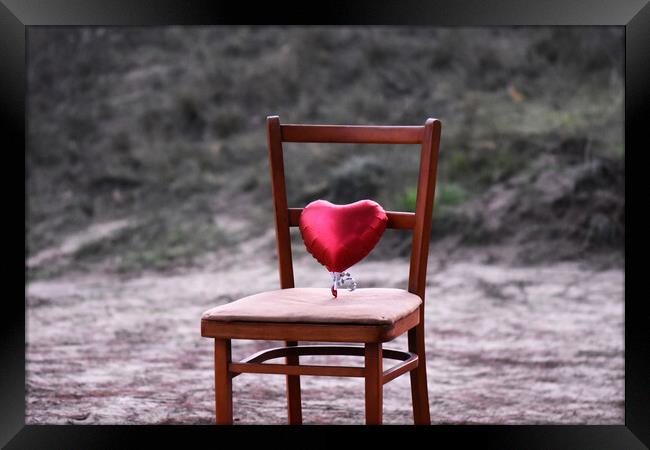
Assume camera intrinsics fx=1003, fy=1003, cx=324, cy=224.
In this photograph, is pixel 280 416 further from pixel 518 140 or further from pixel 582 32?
pixel 582 32

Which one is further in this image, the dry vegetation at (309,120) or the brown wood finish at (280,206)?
the dry vegetation at (309,120)

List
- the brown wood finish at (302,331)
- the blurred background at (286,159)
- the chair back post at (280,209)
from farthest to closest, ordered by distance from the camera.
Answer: the blurred background at (286,159)
the chair back post at (280,209)
the brown wood finish at (302,331)

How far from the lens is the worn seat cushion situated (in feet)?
7.63

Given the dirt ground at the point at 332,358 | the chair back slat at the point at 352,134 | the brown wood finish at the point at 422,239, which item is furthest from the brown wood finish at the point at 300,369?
the dirt ground at the point at 332,358

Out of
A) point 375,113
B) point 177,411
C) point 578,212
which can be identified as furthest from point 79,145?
point 177,411

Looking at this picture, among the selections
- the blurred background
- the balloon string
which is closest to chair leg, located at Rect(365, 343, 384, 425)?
the balloon string

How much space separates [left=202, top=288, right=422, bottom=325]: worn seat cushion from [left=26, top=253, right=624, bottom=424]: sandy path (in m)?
0.97

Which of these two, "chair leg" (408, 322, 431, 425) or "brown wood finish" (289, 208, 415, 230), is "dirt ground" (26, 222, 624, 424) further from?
"brown wood finish" (289, 208, 415, 230)

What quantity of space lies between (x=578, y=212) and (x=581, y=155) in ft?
2.63

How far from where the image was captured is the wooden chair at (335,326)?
7.64ft

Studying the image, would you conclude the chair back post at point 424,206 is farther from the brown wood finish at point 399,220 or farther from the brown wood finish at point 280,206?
the brown wood finish at point 280,206

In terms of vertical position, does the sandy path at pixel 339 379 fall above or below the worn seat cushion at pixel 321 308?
below

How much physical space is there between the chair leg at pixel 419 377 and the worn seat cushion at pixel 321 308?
0.39ft

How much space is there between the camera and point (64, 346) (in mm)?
5082
